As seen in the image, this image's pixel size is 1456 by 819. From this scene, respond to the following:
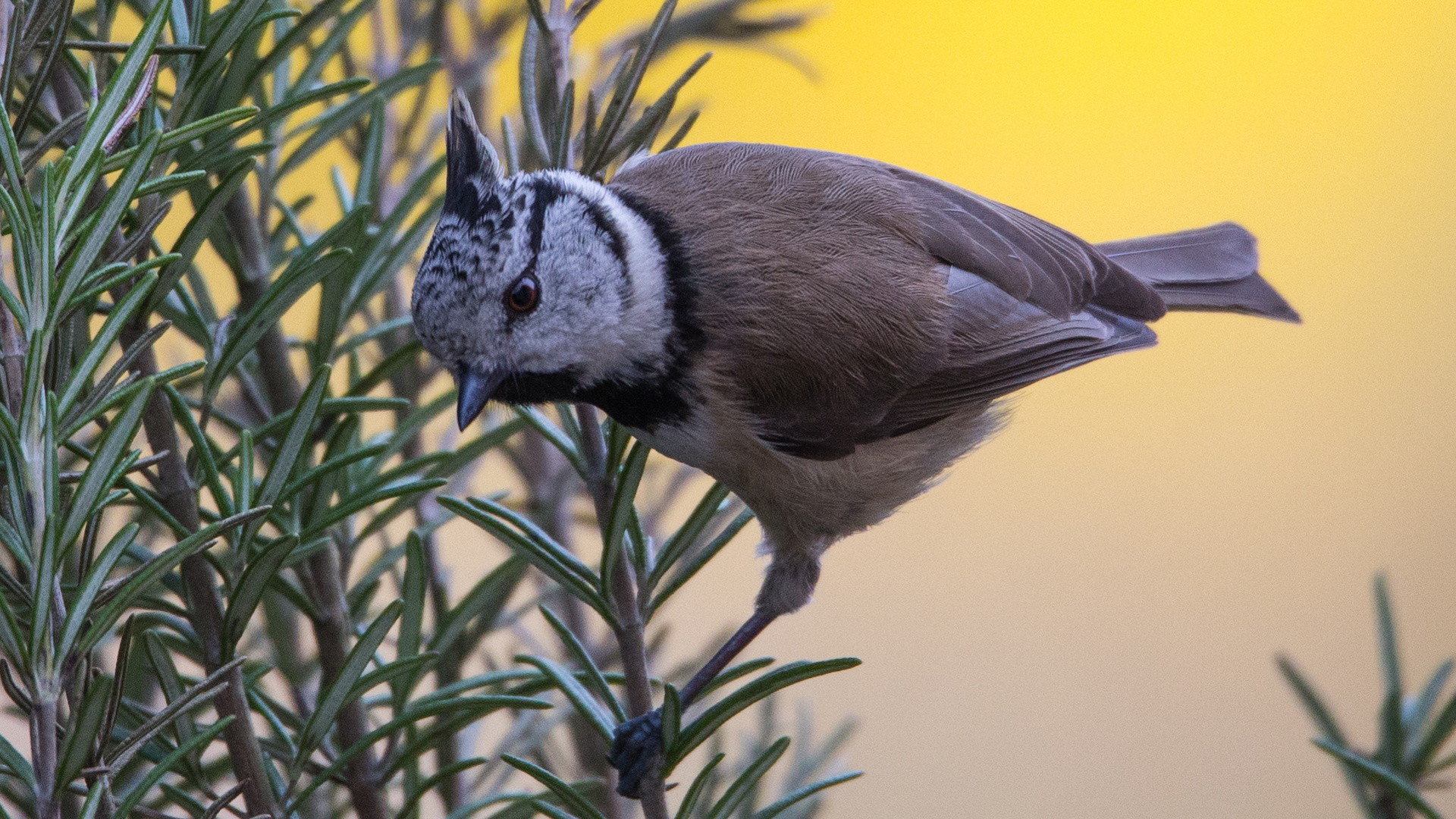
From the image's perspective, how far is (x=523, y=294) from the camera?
2.81 ft

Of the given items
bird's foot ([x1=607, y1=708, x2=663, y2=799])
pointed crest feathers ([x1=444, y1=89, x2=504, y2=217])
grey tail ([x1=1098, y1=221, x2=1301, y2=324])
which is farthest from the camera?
grey tail ([x1=1098, y1=221, x2=1301, y2=324])

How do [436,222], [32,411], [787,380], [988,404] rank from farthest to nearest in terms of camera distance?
[988,404] < [787,380] < [436,222] < [32,411]

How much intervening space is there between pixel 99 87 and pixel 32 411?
0.72 feet

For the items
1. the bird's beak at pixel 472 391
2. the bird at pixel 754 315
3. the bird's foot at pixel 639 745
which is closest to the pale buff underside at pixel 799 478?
the bird at pixel 754 315

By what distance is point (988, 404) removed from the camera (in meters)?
1.07

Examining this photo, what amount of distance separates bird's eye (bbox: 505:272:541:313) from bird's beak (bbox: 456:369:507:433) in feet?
0.18

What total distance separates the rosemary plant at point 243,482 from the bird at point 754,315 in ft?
0.36

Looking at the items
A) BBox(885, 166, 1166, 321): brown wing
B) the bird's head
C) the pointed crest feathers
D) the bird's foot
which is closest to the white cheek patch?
the bird's head

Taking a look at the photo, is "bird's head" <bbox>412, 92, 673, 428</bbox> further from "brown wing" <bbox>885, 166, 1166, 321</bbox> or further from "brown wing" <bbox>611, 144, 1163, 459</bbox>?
"brown wing" <bbox>885, 166, 1166, 321</bbox>

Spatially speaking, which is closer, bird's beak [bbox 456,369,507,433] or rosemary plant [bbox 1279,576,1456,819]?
rosemary plant [bbox 1279,576,1456,819]

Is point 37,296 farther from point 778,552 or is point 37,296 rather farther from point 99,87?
point 778,552

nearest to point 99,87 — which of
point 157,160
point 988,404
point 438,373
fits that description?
point 157,160

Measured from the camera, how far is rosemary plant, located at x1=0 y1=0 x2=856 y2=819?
15.1 inches

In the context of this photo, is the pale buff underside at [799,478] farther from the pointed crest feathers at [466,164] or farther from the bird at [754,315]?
the pointed crest feathers at [466,164]
